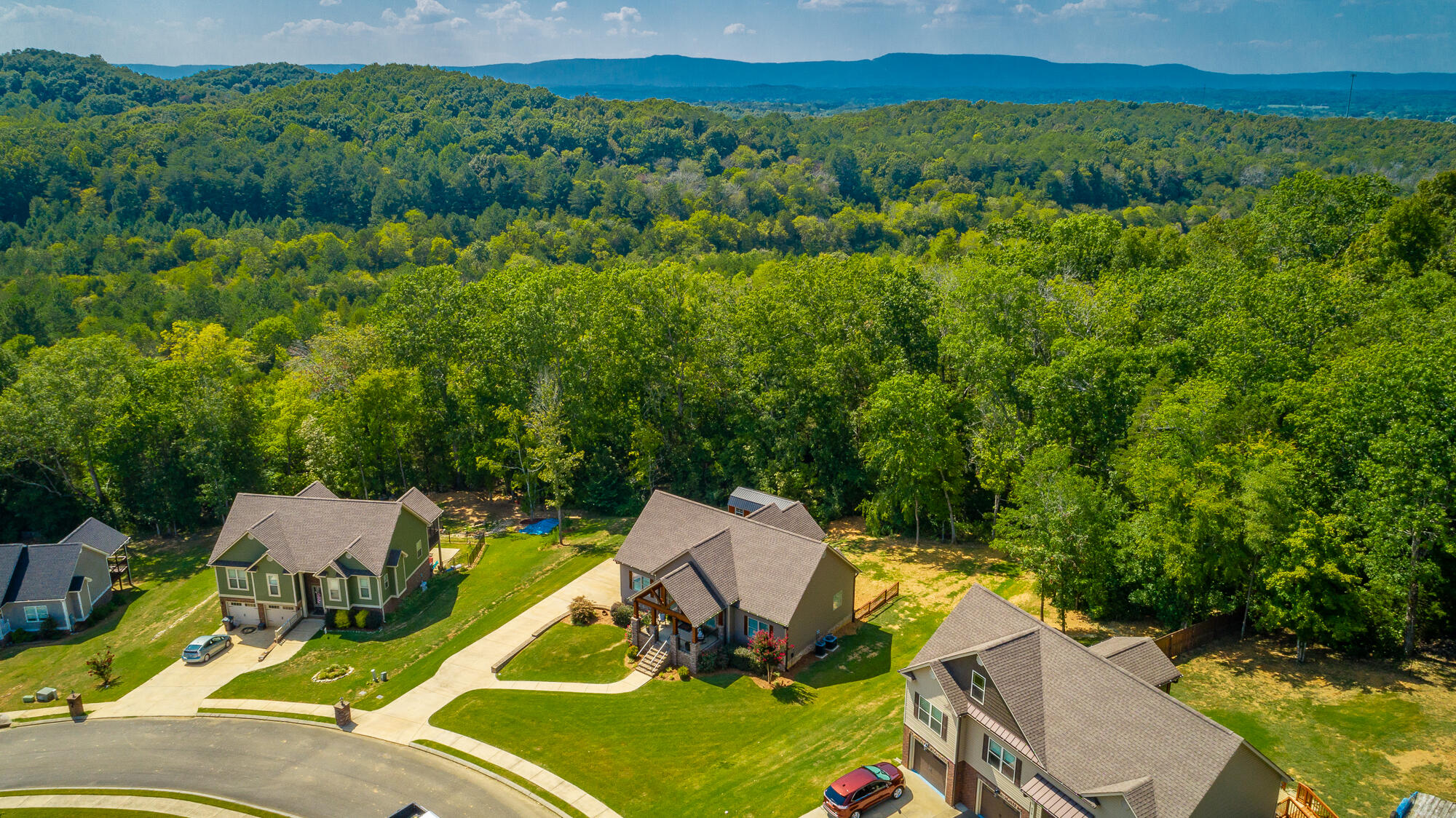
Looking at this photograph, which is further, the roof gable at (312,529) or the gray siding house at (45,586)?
the gray siding house at (45,586)

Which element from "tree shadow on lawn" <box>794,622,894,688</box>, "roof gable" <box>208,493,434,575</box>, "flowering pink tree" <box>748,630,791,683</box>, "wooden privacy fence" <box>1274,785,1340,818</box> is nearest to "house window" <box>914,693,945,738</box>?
"tree shadow on lawn" <box>794,622,894,688</box>

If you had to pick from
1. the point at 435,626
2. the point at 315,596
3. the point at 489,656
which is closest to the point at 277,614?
the point at 315,596

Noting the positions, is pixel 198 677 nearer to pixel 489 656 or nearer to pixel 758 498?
pixel 489 656

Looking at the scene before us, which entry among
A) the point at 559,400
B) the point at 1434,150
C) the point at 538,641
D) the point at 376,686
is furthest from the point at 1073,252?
the point at 1434,150

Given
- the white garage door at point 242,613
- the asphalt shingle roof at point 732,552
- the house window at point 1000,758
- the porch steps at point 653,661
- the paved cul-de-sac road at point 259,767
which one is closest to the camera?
the house window at point 1000,758

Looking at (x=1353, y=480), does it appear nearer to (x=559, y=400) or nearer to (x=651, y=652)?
(x=651, y=652)

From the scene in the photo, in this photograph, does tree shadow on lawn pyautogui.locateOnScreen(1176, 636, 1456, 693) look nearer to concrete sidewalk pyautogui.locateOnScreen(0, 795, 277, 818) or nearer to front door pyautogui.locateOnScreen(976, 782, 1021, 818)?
front door pyautogui.locateOnScreen(976, 782, 1021, 818)

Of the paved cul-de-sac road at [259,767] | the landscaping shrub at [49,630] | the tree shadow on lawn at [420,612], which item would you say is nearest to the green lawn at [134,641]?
the landscaping shrub at [49,630]

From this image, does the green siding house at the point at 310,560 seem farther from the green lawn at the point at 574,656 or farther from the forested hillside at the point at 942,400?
the forested hillside at the point at 942,400
